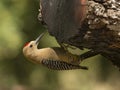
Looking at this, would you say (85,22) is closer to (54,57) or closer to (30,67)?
(54,57)

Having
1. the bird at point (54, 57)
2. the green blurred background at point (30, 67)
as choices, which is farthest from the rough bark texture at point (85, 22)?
the green blurred background at point (30, 67)

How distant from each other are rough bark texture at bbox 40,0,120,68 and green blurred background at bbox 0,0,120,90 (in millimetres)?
2323

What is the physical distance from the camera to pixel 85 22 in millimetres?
3148

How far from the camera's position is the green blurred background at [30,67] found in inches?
228

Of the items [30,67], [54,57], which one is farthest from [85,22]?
[30,67]

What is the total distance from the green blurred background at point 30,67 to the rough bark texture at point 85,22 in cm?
232

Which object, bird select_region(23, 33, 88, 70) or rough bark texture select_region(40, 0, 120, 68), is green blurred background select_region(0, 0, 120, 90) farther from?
rough bark texture select_region(40, 0, 120, 68)

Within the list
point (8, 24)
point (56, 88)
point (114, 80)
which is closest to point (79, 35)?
point (8, 24)

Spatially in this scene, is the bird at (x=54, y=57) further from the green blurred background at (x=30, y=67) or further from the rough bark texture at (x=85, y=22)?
the green blurred background at (x=30, y=67)

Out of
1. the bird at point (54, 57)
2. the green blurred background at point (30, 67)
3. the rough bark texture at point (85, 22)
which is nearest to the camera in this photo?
the rough bark texture at point (85, 22)

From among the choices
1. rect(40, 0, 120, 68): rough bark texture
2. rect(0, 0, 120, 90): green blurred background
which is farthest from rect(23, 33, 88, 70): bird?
rect(0, 0, 120, 90): green blurred background

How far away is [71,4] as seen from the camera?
312cm

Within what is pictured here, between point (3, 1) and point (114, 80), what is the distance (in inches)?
118

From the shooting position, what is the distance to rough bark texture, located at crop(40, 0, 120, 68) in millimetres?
3113
